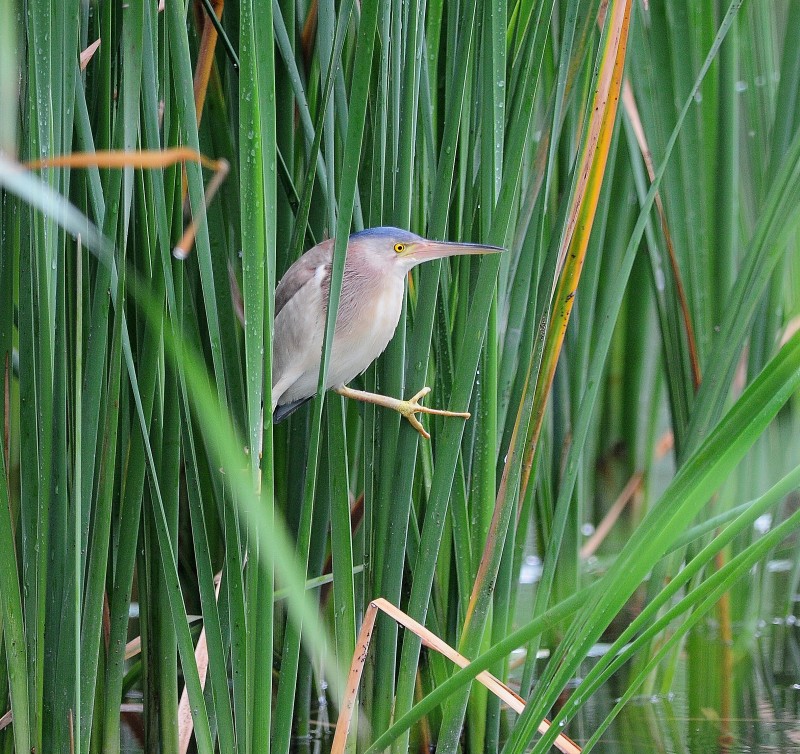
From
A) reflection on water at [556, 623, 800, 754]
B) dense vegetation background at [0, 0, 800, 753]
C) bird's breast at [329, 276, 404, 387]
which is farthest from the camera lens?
reflection on water at [556, 623, 800, 754]

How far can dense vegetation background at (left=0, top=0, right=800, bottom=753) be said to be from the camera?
0.88m

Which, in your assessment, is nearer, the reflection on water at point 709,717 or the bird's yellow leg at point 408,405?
the bird's yellow leg at point 408,405

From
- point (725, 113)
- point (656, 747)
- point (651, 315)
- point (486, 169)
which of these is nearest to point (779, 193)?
point (486, 169)

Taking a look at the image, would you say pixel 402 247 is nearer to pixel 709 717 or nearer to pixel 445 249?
pixel 445 249

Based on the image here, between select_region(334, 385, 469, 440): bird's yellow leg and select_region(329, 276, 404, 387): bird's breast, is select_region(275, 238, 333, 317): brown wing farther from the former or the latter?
select_region(334, 385, 469, 440): bird's yellow leg

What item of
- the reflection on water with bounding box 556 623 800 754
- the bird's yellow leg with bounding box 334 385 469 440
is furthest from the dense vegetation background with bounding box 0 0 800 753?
the reflection on water with bounding box 556 623 800 754

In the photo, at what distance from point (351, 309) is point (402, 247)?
0.13 m

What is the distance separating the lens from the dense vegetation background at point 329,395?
0.88m

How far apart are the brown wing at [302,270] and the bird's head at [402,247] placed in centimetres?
4

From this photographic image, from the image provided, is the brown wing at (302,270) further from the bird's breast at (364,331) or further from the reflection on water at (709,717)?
the reflection on water at (709,717)

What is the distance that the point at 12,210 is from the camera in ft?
3.42

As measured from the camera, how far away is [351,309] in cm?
133

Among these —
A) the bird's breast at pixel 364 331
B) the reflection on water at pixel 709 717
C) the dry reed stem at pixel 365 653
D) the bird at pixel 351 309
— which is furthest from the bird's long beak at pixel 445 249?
the reflection on water at pixel 709 717

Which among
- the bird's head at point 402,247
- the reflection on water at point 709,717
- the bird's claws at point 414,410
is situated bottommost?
the reflection on water at point 709,717
